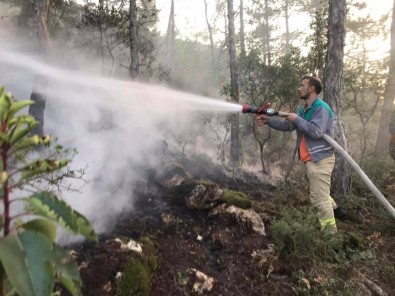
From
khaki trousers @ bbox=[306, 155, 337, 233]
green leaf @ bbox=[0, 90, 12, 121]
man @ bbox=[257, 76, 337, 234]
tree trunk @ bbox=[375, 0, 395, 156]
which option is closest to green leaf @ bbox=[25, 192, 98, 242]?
green leaf @ bbox=[0, 90, 12, 121]

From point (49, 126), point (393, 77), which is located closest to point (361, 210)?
point (393, 77)

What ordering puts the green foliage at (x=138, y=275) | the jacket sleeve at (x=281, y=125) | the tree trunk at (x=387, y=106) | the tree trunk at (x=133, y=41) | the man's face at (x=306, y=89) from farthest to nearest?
the tree trunk at (x=387, y=106) → the tree trunk at (x=133, y=41) → the jacket sleeve at (x=281, y=125) → the man's face at (x=306, y=89) → the green foliage at (x=138, y=275)

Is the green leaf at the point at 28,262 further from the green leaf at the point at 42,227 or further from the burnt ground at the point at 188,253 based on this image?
the burnt ground at the point at 188,253

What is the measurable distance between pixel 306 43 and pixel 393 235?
20.7ft

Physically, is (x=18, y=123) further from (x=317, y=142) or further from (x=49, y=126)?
(x=49, y=126)

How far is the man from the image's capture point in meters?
4.36

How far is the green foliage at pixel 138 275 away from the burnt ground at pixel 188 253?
0.07 metres

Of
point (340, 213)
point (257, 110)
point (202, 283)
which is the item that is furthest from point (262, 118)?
point (202, 283)

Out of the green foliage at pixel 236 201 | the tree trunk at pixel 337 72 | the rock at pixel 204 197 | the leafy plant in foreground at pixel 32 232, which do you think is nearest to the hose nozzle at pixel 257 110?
the green foliage at pixel 236 201

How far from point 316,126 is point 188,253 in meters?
2.34

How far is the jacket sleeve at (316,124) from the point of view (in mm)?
4320

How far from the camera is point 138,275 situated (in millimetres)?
3129

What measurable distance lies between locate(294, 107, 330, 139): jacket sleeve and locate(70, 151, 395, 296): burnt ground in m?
1.54

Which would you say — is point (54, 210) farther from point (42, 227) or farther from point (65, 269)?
point (65, 269)
